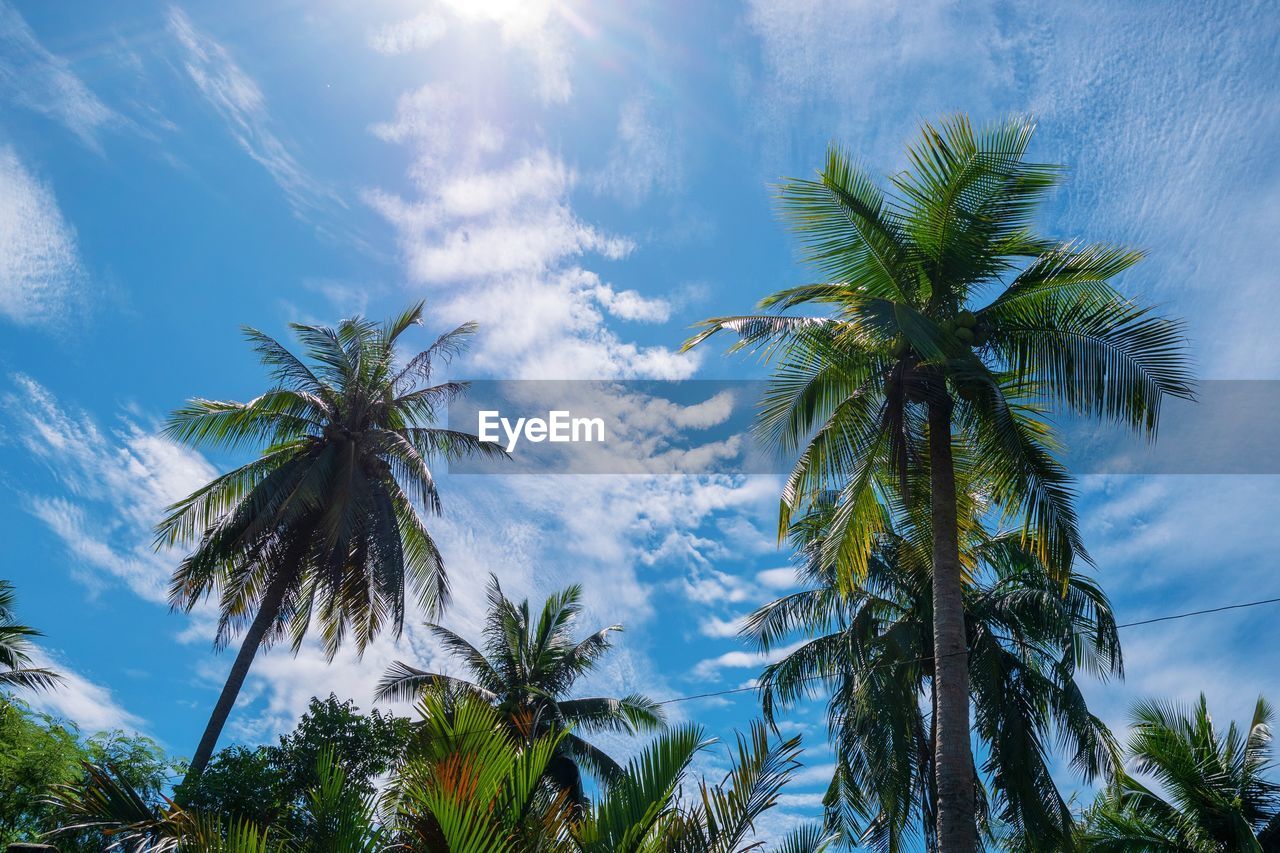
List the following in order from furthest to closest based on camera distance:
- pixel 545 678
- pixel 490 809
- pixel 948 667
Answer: pixel 545 678 < pixel 948 667 < pixel 490 809

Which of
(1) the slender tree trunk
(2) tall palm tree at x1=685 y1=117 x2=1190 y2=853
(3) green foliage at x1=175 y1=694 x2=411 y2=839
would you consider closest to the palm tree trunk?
(2) tall palm tree at x1=685 y1=117 x2=1190 y2=853

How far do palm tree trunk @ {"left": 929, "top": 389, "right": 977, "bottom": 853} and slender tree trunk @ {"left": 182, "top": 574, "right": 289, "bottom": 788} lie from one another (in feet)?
36.7

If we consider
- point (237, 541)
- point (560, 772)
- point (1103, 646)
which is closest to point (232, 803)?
point (237, 541)

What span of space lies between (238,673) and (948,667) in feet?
39.6

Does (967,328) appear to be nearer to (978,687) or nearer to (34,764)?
(978,687)

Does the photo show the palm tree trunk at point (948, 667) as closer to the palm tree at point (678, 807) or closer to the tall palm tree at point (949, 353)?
the tall palm tree at point (949, 353)

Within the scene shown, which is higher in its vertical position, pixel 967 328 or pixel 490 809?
pixel 967 328

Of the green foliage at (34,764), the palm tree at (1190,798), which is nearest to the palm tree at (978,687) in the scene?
the palm tree at (1190,798)

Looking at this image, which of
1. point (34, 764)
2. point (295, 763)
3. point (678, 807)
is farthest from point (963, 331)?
point (34, 764)

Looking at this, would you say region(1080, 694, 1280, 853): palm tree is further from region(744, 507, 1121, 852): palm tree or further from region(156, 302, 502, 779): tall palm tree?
region(156, 302, 502, 779): tall palm tree

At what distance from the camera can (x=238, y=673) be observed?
1562 cm

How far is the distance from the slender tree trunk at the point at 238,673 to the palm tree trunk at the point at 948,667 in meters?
11.2

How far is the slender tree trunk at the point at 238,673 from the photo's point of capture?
14484mm

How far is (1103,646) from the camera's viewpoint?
15.5 metres
